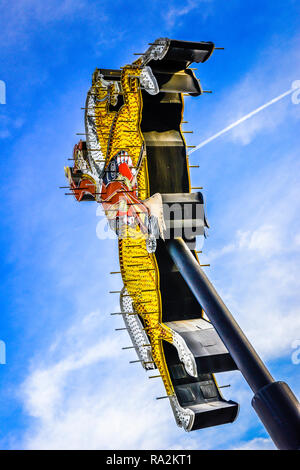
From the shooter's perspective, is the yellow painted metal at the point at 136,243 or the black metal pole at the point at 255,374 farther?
the yellow painted metal at the point at 136,243

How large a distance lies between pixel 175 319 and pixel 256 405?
321 inches

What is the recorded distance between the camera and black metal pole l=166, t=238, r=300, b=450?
32.6 feet

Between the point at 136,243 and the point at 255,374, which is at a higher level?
the point at 136,243

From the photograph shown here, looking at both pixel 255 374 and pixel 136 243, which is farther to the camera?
pixel 136 243

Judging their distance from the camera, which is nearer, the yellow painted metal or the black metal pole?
the black metal pole

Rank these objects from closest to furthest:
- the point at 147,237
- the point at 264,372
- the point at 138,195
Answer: the point at 264,372, the point at 147,237, the point at 138,195

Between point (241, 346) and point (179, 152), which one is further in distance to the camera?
point (179, 152)

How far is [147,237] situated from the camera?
18.2 metres

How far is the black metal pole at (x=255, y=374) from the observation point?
995 centimetres

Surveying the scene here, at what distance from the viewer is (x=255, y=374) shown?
37.6ft
